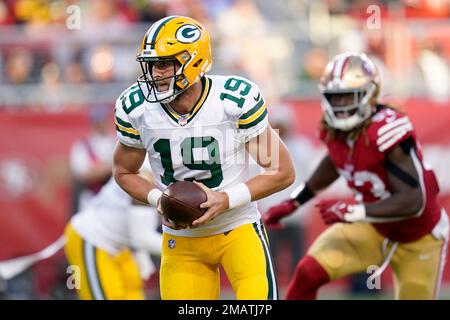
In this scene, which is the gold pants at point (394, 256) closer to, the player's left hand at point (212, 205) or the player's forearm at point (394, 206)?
the player's forearm at point (394, 206)

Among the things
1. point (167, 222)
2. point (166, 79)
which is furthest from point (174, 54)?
point (167, 222)

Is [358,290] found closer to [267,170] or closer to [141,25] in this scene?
[141,25]

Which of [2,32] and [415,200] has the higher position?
[2,32]

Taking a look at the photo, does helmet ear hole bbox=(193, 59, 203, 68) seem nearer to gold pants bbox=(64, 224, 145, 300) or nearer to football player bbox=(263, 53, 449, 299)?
football player bbox=(263, 53, 449, 299)

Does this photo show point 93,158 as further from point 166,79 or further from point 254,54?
point 166,79

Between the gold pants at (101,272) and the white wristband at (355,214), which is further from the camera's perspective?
the gold pants at (101,272)

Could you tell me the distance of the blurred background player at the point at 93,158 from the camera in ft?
25.4

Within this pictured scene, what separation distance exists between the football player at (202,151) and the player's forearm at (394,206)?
0.82 m

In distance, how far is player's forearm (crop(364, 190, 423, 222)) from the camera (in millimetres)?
5387

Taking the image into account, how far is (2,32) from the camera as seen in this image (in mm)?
9203

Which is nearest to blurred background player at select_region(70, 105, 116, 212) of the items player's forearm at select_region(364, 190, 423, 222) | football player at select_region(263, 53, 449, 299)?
football player at select_region(263, 53, 449, 299)

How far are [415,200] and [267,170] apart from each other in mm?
1090

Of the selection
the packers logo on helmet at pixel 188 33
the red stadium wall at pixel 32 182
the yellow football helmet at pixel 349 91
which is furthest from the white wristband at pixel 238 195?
the red stadium wall at pixel 32 182

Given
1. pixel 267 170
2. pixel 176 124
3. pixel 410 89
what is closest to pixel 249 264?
pixel 267 170
